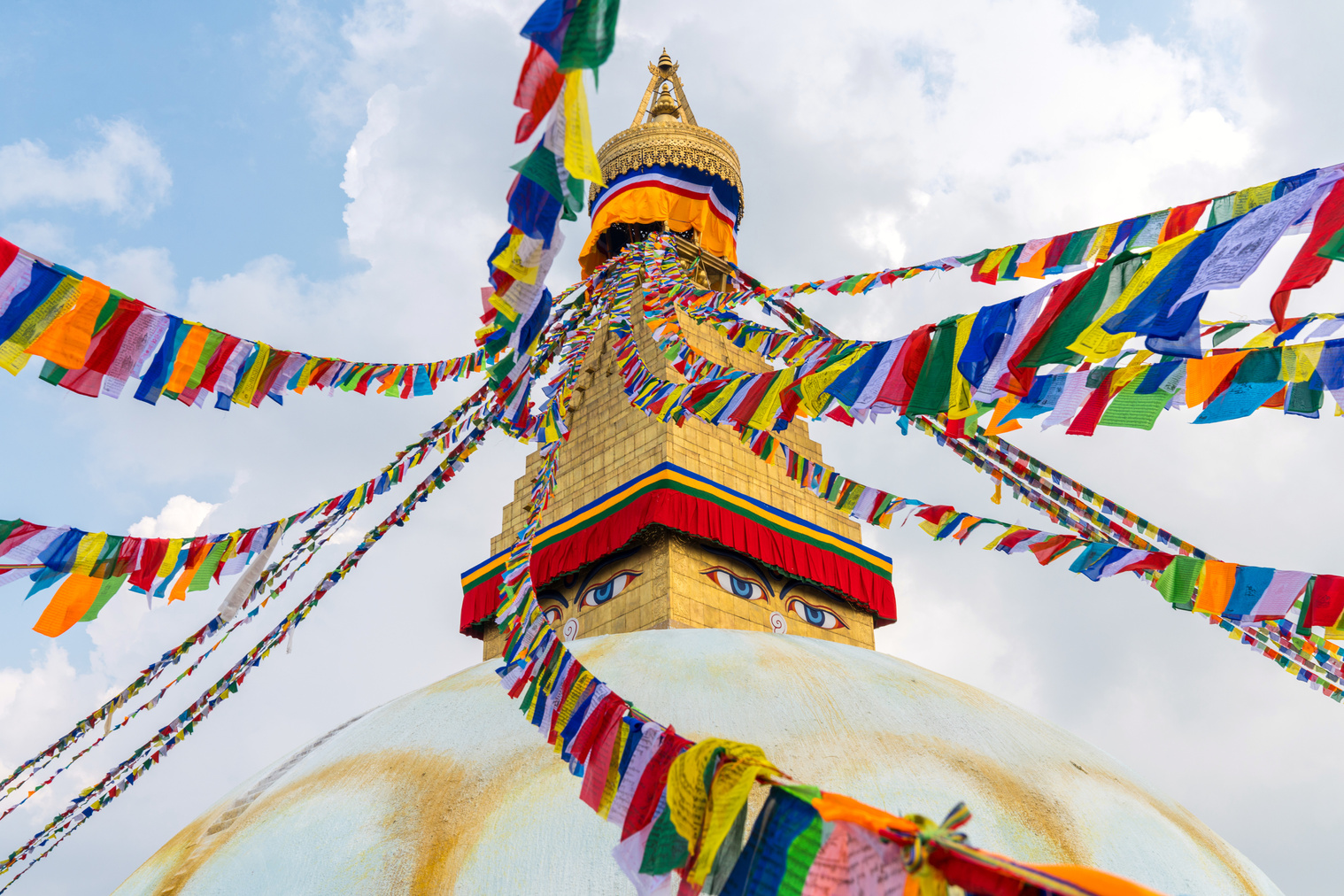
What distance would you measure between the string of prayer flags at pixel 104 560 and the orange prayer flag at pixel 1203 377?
156 inches

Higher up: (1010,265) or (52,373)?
(1010,265)

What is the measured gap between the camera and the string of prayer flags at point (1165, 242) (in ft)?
8.50

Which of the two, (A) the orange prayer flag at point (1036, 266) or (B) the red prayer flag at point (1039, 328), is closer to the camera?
(B) the red prayer flag at point (1039, 328)

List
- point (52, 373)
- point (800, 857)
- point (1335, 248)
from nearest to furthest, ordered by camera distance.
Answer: point (800, 857), point (1335, 248), point (52, 373)

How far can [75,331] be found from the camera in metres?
3.36

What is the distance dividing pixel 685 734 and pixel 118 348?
2.83 m

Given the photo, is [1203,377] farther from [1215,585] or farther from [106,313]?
[106,313]

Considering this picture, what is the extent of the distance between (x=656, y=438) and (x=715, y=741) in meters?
5.44

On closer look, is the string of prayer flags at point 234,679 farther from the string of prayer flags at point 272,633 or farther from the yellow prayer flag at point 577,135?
the yellow prayer flag at point 577,135

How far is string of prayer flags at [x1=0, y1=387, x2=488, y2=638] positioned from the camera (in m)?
3.57

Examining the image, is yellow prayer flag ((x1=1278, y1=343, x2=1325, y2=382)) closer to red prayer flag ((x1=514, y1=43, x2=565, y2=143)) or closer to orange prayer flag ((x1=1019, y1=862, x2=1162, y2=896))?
orange prayer flag ((x1=1019, y1=862, x2=1162, y2=896))

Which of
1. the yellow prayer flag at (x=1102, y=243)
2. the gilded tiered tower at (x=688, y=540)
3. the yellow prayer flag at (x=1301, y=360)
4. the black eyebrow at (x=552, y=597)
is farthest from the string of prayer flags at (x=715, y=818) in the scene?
the black eyebrow at (x=552, y=597)

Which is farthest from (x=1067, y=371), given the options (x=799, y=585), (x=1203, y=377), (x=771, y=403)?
(x=799, y=585)

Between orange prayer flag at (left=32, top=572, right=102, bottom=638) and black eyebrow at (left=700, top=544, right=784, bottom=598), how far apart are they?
443 cm
